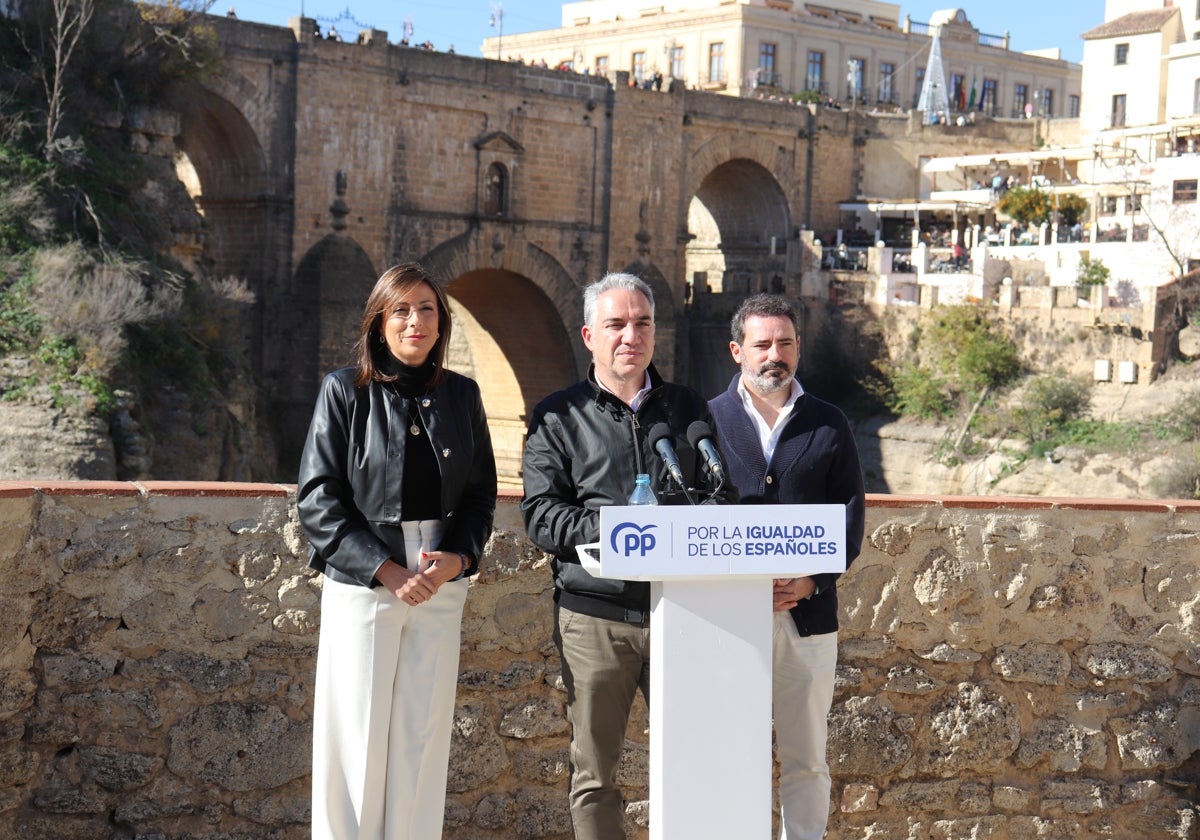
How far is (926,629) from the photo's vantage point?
505cm

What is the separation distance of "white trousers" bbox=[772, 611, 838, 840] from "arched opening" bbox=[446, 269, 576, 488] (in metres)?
26.9

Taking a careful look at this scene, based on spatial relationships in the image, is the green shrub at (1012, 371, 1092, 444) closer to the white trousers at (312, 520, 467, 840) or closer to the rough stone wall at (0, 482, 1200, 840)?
the rough stone wall at (0, 482, 1200, 840)

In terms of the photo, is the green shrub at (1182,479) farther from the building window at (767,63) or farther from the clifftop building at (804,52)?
the building window at (767,63)

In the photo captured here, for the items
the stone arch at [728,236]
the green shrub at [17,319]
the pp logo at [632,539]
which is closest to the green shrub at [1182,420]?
the stone arch at [728,236]

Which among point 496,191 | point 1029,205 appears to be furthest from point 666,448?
point 1029,205

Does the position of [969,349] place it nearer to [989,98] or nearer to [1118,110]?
[1118,110]

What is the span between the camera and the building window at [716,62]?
153 ft

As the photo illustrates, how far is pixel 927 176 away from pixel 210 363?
23.9 m

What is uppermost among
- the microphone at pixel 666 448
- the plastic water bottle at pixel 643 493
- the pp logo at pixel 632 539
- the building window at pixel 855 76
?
the building window at pixel 855 76

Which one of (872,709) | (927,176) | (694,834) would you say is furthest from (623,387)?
(927,176)

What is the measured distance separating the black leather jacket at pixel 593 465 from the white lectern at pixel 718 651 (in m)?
0.44

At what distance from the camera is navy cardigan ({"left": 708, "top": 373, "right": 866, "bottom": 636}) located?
4180mm

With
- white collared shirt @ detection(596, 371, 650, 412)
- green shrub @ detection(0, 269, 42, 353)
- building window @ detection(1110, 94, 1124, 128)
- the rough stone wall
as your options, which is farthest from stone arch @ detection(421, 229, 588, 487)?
white collared shirt @ detection(596, 371, 650, 412)

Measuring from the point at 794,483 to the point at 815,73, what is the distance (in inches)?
1791
